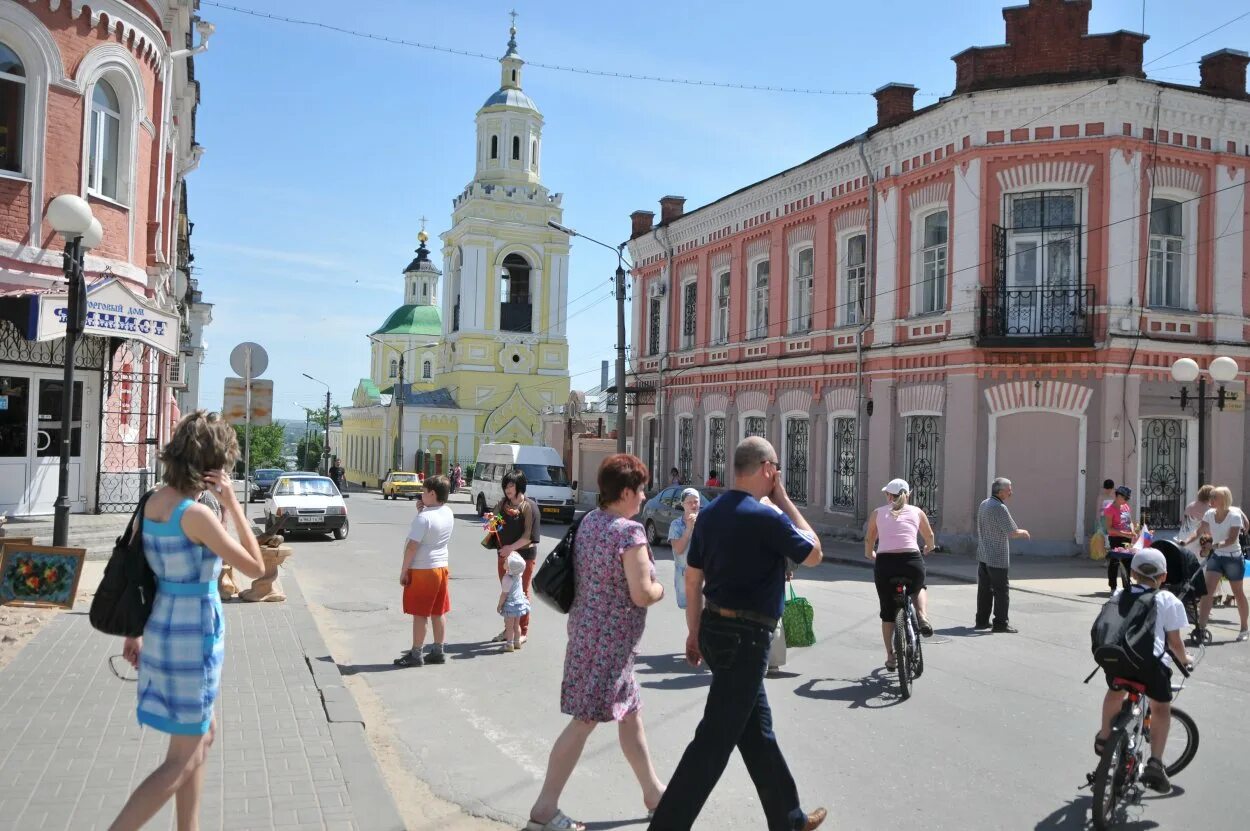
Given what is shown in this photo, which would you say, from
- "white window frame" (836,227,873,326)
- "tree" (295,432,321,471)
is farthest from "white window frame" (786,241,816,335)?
"tree" (295,432,321,471)

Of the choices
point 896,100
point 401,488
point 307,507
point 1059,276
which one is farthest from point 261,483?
point 1059,276

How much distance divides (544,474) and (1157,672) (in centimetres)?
2885

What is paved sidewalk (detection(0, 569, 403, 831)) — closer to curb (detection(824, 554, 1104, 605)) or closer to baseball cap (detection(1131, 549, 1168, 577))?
baseball cap (detection(1131, 549, 1168, 577))

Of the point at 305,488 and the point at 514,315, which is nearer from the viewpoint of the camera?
the point at 305,488

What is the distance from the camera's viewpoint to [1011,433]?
68.9 feet

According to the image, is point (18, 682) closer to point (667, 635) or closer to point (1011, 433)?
point (667, 635)

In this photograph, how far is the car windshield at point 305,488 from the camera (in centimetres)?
2366

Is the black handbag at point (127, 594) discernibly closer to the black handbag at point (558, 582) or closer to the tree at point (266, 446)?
the black handbag at point (558, 582)

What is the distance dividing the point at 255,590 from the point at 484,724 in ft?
19.7

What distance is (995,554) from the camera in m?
11.9

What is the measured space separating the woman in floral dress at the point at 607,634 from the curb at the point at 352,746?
A: 764mm

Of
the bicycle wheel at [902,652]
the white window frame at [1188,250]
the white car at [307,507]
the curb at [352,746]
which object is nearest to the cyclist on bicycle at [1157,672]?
the bicycle wheel at [902,652]

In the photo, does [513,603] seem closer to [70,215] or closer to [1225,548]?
[70,215]

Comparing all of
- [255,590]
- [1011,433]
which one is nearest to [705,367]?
[1011,433]
